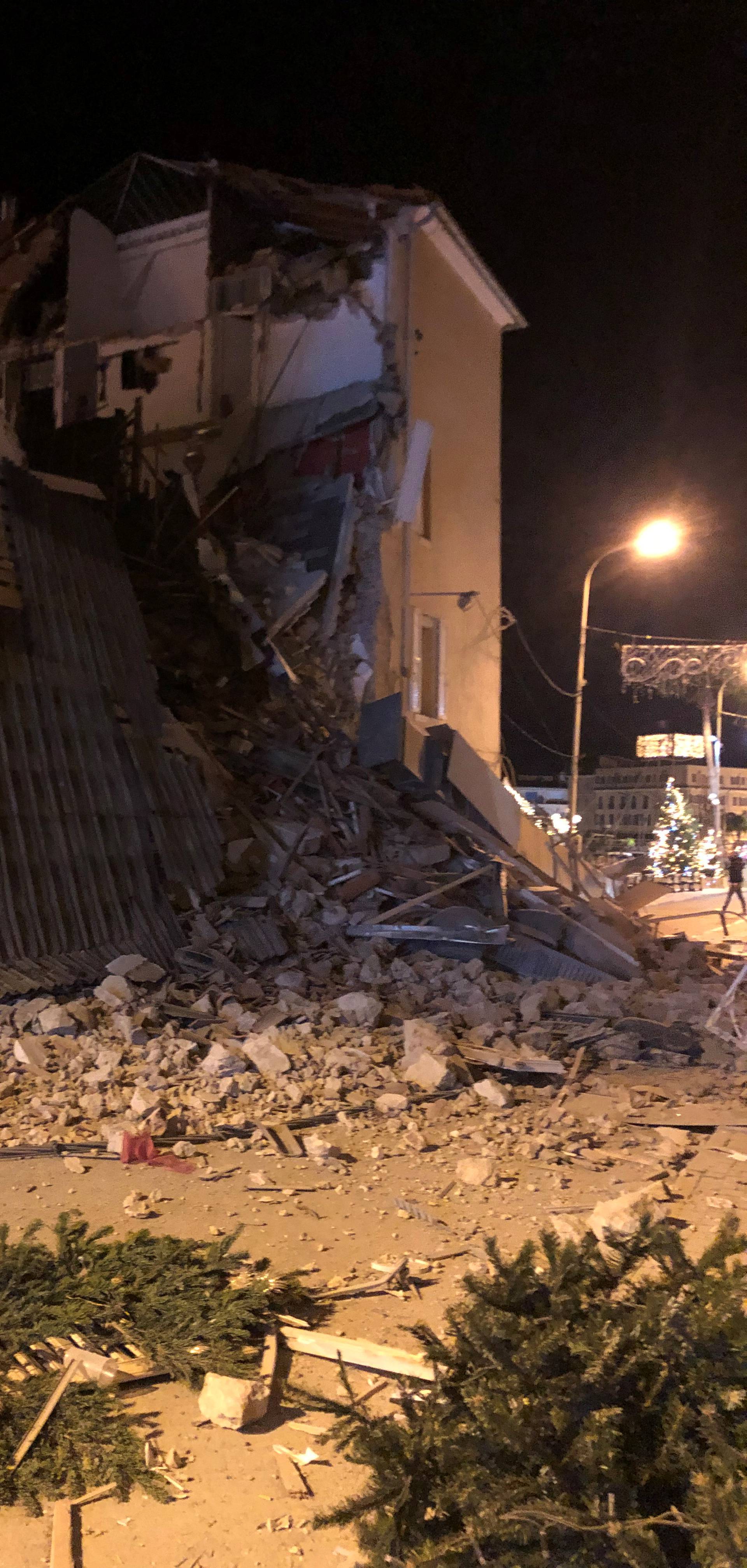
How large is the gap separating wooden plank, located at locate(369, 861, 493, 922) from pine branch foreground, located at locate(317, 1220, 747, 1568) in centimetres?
696

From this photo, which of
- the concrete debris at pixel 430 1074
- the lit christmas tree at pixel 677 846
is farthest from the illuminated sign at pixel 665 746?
the concrete debris at pixel 430 1074

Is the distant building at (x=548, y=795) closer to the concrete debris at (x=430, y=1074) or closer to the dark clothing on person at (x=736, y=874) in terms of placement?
the dark clothing on person at (x=736, y=874)

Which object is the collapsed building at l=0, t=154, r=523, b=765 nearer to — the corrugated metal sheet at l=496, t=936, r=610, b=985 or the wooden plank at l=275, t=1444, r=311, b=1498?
the corrugated metal sheet at l=496, t=936, r=610, b=985

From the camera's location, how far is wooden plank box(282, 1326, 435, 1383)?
3137 mm

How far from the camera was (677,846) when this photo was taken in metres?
30.4

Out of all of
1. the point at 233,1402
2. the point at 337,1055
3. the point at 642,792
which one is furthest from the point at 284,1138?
the point at 642,792

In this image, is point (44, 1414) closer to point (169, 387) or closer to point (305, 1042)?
Result: point (305, 1042)

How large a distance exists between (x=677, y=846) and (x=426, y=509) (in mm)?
18070

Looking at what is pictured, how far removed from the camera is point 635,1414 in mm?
2318

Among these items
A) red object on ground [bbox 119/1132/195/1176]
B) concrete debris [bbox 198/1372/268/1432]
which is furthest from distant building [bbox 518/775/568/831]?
concrete debris [bbox 198/1372/268/1432]

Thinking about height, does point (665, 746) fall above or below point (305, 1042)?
above

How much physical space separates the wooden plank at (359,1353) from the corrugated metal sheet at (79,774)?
4705 millimetres

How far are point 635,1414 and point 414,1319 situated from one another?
1.45 m

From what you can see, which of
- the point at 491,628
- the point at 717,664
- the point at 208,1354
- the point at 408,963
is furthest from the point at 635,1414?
the point at 717,664
